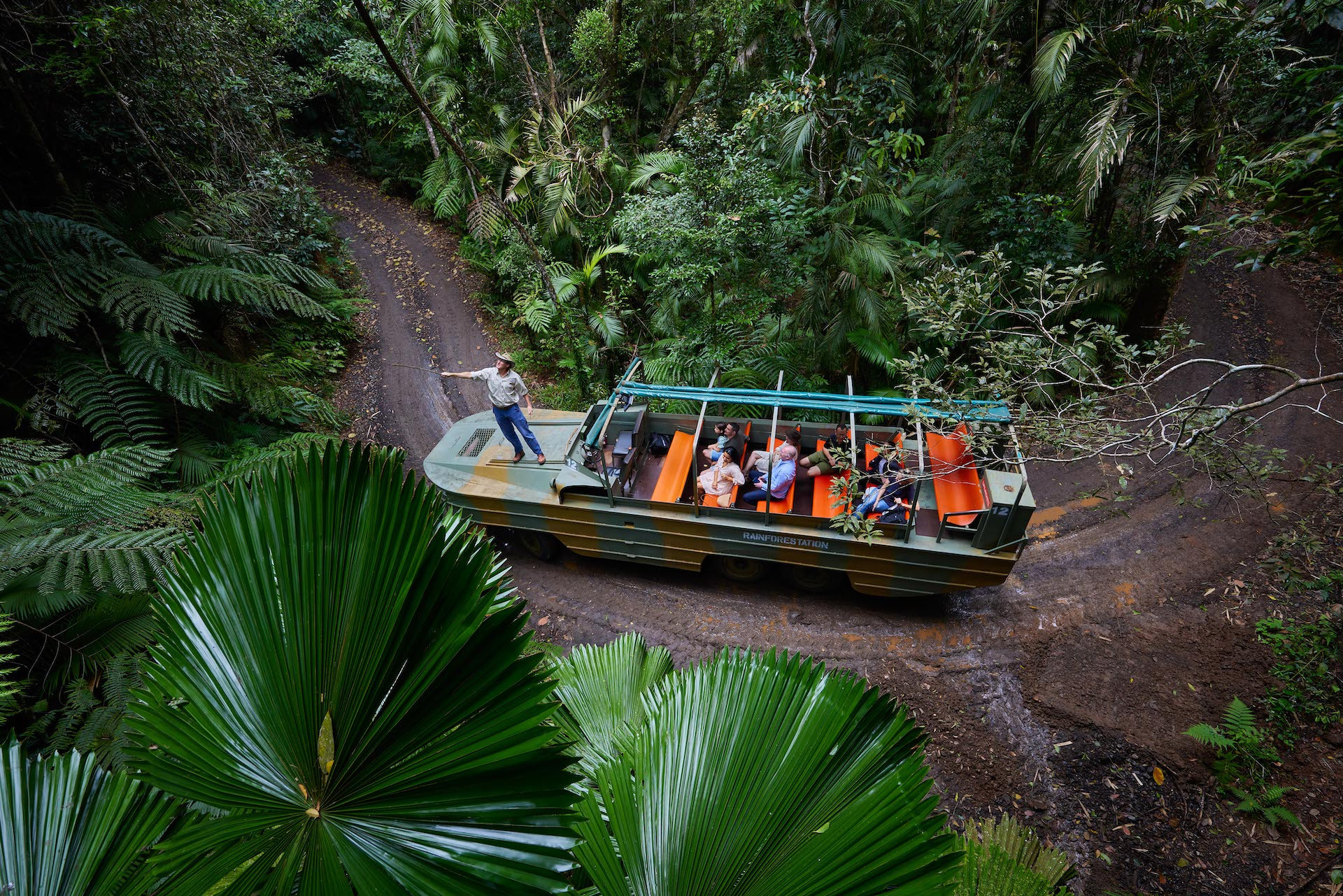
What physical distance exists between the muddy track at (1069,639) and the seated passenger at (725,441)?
1722 millimetres

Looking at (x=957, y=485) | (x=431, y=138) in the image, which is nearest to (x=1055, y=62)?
(x=957, y=485)

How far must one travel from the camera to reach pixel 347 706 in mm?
1248

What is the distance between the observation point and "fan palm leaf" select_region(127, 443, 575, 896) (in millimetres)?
1151

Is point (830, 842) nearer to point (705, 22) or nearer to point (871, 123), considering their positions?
point (871, 123)

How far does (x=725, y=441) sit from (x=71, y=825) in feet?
21.0

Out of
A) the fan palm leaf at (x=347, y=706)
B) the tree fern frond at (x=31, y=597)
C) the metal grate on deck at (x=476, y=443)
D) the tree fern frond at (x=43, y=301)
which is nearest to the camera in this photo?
the fan palm leaf at (x=347, y=706)

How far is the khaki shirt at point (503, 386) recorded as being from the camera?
716cm

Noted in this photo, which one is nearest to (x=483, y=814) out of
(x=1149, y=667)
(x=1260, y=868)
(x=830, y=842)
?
(x=830, y=842)

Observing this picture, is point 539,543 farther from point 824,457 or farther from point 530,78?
point 530,78

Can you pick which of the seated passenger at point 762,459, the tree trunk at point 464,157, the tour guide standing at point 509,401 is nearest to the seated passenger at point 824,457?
the seated passenger at point 762,459

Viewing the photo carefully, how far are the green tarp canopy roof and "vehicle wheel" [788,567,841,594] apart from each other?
207 cm

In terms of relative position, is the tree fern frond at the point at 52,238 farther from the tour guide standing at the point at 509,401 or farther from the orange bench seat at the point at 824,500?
the orange bench seat at the point at 824,500

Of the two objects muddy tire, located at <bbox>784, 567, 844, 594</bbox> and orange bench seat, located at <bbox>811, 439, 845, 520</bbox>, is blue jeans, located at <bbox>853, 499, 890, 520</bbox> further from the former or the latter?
muddy tire, located at <bbox>784, 567, 844, 594</bbox>

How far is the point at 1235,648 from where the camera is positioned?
626cm
